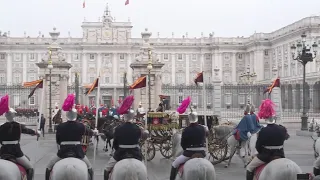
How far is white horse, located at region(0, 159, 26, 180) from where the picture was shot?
701 centimetres

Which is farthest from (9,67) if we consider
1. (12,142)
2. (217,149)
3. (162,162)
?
(12,142)

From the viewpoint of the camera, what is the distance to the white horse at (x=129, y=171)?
7.03m

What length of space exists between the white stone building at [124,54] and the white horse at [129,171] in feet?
241

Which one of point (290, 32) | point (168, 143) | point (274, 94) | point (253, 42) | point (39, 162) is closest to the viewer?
point (39, 162)

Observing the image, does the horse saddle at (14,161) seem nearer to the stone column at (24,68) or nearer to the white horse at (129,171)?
the white horse at (129,171)

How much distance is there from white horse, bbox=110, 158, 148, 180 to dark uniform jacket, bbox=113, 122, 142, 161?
1.60ft

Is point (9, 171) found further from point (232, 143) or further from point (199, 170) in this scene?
point (232, 143)

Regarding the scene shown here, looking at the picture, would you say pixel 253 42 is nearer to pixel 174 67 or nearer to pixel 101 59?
pixel 174 67

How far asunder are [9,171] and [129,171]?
176 centimetres

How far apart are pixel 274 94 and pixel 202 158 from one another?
19.7 m

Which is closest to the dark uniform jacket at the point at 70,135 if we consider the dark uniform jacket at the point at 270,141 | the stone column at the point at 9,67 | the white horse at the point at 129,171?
the white horse at the point at 129,171

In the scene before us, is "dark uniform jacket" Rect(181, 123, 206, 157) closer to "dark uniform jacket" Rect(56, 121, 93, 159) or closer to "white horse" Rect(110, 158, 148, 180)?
"white horse" Rect(110, 158, 148, 180)

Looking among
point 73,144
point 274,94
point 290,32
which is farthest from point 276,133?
point 290,32

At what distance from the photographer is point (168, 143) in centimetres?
1491
